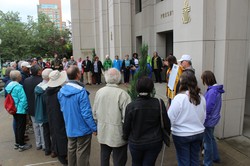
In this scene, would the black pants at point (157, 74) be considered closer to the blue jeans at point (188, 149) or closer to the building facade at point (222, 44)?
the building facade at point (222, 44)

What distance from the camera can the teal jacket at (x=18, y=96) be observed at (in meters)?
4.79

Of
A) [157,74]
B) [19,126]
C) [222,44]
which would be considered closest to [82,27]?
[157,74]

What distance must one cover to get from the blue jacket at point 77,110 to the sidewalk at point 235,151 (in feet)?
7.22

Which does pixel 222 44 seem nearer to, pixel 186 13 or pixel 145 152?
pixel 186 13

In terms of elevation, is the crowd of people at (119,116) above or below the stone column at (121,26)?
below

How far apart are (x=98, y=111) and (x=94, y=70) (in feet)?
35.2

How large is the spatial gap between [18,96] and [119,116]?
2.93 meters

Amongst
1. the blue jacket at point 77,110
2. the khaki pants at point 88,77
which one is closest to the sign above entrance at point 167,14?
the khaki pants at point 88,77

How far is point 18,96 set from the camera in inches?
191

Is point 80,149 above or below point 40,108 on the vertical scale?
below

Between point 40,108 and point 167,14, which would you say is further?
point 167,14

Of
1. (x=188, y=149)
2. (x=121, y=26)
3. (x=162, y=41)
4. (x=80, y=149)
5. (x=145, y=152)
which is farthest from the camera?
(x=121, y=26)

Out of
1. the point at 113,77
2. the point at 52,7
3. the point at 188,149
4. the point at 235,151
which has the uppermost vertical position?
the point at 52,7

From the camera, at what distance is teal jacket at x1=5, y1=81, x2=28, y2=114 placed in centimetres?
479
